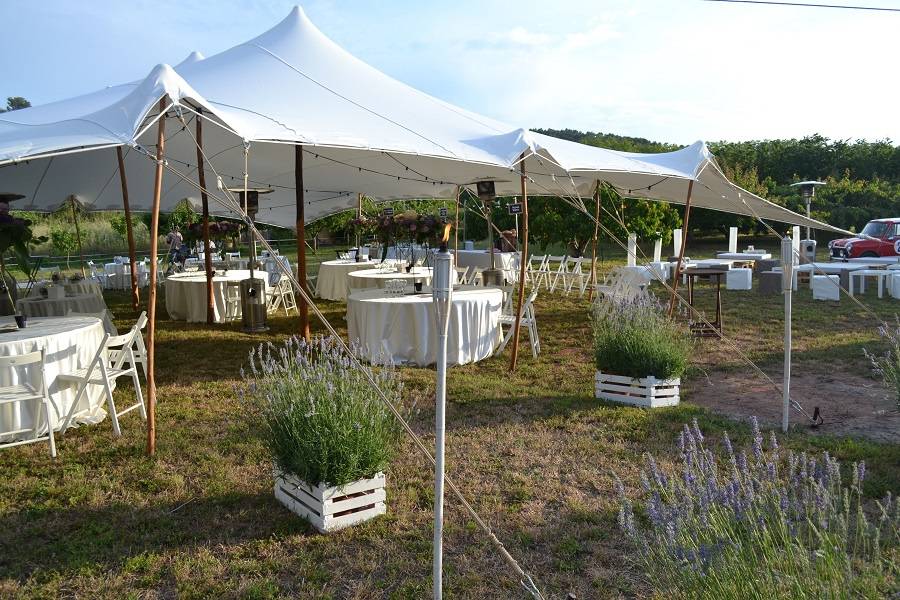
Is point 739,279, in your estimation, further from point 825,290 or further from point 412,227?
point 412,227

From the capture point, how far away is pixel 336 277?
43.3 feet

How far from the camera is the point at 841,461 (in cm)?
430

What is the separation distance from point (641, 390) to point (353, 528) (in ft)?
9.79

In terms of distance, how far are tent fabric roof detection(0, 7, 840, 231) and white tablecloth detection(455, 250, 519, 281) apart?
3920 millimetres

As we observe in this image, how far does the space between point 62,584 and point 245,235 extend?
33.5 ft

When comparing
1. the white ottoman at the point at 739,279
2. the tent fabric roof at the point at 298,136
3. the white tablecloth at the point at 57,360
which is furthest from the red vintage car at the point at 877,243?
the white tablecloth at the point at 57,360

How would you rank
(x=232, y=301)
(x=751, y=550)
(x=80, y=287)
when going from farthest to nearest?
(x=232, y=301) < (x=80, y=287) < (x=751, y=550)

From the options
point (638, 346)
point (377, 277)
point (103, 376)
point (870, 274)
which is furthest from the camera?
point (870, 274)

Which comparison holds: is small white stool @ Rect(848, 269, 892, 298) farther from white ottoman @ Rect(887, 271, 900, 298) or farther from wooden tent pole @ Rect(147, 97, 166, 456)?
wooden tent pole @ Rect(147, 97, 166, 456)

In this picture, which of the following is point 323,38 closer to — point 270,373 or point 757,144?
point 270,373

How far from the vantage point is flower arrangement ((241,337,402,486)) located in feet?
11.0

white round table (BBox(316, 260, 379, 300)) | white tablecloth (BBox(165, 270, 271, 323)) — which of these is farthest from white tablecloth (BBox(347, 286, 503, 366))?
white round table (BBox(316, 260, 379, 300))

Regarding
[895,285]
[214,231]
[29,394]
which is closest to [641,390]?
[29,394]

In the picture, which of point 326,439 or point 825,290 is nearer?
point 326,439
